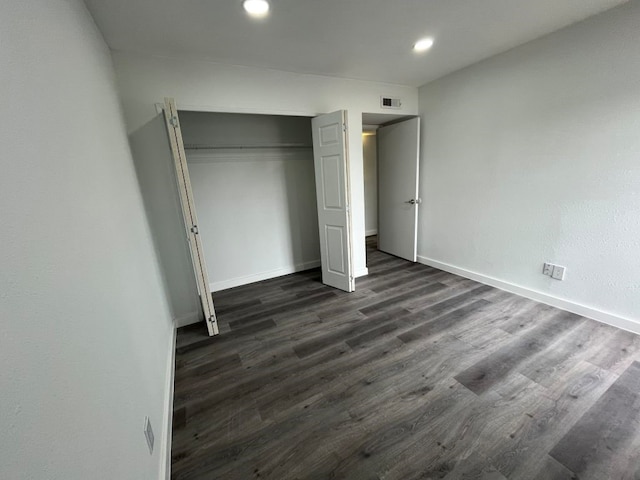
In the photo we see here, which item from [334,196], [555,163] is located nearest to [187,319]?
[334,196]

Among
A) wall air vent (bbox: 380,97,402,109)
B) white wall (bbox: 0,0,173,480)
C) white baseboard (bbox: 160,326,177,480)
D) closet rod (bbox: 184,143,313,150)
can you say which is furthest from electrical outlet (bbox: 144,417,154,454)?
wall air vent (bbox: 380,97,402,109)

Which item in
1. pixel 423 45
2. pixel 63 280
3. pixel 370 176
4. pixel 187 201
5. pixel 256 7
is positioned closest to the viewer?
pixel 63 280

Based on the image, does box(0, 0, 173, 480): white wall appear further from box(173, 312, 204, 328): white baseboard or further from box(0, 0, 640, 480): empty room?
box(173, 312, 204, 328): white baseboard

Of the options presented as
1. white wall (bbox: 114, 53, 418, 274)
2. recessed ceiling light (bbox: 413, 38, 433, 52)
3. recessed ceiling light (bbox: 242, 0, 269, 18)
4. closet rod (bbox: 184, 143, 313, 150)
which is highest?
recessed ceiling light (bbox: 413, 38, 433, 52)

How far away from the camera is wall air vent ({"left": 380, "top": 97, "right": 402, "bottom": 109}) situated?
11.3ft

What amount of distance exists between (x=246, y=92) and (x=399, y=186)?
257 cm

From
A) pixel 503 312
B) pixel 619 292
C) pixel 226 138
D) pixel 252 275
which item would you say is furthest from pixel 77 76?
pixel 619 292

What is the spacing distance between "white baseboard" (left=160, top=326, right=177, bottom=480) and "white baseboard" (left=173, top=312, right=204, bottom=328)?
477 mm

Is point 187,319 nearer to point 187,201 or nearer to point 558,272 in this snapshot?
point 187,201

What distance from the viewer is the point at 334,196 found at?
3.14 m

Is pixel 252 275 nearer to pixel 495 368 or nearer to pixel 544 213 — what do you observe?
pixel 495 368

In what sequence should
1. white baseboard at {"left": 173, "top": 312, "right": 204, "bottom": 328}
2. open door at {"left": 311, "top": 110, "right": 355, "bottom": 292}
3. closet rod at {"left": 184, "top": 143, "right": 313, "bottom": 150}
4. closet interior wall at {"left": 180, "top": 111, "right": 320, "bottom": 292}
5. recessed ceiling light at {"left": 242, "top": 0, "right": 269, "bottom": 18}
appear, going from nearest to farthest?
1. recessed ceiling light at {"left": 242, "top": 0, "right": 269, "bottom": 18}
2. white baseboard at {"left": 173, "top": 312, "right": 204, "bottom": 328}
3. open door at {"left": 311, "top": 110, "right": 355, "bottom": 292}
4. closet rod at {"left": 184, "top": 143, "right": 313, "bottom": 150}
5. closet interior wall at {"left": 180, "top": 111, "right": 320, "bottom": 292}

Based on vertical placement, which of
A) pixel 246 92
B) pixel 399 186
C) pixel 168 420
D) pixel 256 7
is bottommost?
pixel 168 420

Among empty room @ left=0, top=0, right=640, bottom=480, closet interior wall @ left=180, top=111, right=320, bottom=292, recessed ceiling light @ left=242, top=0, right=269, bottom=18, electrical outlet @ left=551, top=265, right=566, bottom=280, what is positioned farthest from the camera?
closet interior wall @ left=180, top=111, right=320, bottom=292
